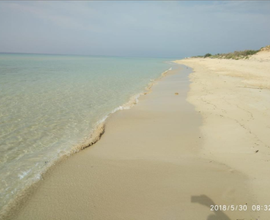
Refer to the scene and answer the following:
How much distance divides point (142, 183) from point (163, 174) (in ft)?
1.57

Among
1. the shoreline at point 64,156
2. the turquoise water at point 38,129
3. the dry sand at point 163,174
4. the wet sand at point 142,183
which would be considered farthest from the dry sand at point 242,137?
the turquoise water at point 38,129

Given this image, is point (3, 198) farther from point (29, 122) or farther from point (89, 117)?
point (89, 117)

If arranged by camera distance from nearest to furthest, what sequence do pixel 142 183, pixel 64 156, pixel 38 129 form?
1. pixel 142 183
2. pixel 64 156
3. pixel 38 129

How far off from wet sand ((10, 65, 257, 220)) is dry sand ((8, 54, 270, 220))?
1cm

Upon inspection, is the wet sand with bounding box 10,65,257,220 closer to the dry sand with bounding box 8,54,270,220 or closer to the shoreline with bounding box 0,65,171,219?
the dry sand with bounding box 8,54,270,220

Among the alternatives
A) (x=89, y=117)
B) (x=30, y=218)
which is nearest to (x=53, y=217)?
(x=30, y=218)

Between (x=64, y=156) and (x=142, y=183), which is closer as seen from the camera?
(x=142, y=183)

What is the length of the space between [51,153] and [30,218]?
1.93 metres

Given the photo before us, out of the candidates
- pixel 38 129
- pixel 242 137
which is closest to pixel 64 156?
pixel 38 129

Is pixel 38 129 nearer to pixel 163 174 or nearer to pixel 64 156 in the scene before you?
pixel 64 156

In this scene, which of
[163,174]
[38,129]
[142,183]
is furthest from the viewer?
[38,129]

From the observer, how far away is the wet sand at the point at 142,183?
2.62m

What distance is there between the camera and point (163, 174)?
11.2ft

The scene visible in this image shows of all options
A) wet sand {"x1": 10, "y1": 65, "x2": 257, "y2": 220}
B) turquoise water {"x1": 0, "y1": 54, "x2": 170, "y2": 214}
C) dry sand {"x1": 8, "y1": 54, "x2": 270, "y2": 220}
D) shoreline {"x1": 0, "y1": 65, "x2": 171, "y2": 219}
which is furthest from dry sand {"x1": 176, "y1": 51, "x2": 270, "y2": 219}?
turquoise water {"x1": 0, "y1": 54, "x2": 170, "y2": 214}
